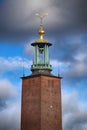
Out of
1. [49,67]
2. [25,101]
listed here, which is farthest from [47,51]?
[25,101]

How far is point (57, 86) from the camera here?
3853 inches

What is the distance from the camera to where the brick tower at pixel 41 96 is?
9462 centimetres

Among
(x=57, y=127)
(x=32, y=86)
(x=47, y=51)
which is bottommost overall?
(x=57, y=127)

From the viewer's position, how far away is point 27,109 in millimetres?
96250

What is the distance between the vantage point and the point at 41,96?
9512 centimetres

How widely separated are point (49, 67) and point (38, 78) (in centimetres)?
312

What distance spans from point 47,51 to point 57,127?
13.8 metres

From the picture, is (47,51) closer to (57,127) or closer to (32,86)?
(32,86)

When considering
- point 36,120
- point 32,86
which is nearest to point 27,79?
point 32,86

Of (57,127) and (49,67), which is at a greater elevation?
(49,67)

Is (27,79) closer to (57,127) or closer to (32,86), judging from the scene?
(32,86)

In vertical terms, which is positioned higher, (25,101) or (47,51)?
(47,51)

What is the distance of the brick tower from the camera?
9462 cm

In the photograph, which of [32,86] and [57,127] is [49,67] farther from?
[57,127]
